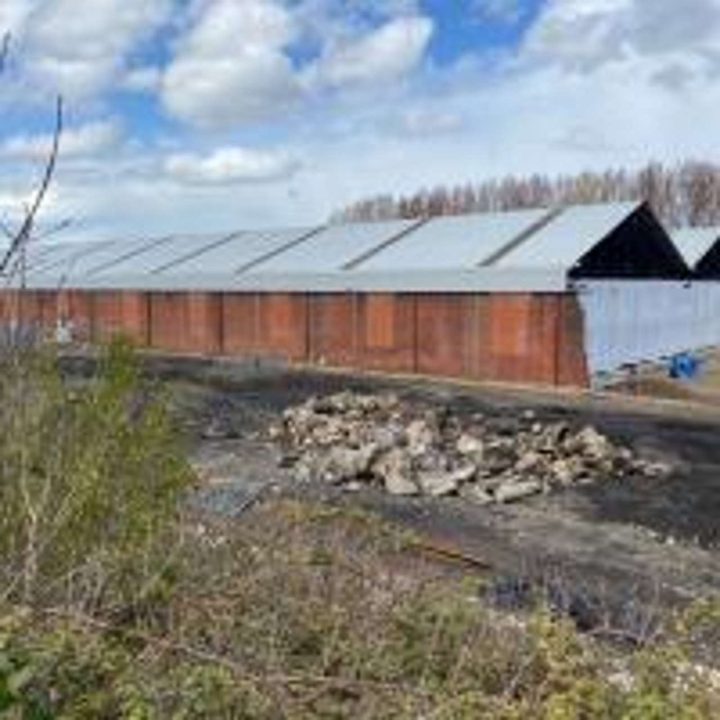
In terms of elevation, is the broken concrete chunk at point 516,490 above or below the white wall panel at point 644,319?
below

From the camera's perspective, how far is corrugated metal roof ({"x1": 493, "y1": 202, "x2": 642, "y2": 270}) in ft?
111

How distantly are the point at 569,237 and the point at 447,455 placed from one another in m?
16.4

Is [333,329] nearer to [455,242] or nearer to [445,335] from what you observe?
[455,242]

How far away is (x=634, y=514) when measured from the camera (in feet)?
55.2

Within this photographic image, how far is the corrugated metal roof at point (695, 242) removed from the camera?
44875 millimetres

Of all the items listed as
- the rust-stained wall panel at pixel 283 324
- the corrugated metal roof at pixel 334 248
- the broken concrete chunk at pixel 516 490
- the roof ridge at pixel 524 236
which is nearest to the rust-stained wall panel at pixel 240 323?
the rust-stained wall panel at pixel 283 324

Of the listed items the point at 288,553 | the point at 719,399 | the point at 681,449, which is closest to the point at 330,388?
the point at 719,399

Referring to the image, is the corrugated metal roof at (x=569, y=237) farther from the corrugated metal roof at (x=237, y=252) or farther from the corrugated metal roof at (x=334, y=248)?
the corrugated metal roof at (x=237, y=252)

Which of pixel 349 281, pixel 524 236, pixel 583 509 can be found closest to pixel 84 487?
pixel 583 509

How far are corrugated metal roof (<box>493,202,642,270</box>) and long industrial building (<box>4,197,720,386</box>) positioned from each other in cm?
7

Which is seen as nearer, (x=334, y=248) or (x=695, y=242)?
(x=334, y=248)

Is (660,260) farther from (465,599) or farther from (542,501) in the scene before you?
(465,599)

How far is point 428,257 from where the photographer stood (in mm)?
37688

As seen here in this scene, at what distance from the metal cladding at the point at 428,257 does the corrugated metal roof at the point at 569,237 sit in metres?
0.04
